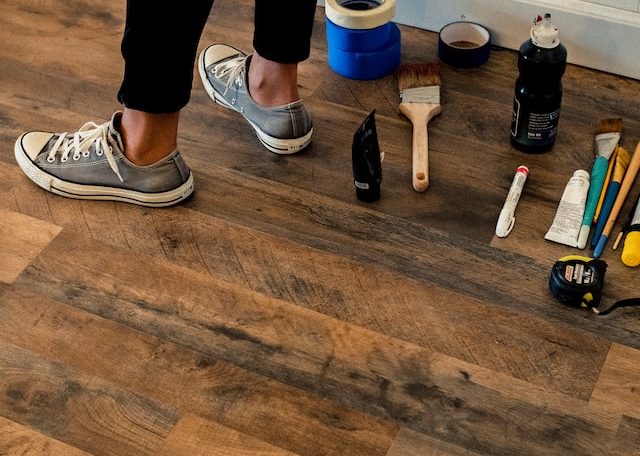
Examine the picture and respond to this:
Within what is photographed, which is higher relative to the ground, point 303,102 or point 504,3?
point 504,3

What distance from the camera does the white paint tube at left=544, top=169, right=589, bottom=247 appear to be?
1494 millimetres

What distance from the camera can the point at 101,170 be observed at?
1.60 metres

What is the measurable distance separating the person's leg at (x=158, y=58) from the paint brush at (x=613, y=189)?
27.4 inches

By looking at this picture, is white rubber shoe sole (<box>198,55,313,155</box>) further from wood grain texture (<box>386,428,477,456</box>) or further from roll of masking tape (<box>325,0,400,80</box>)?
wood grain texture (<box>386,428,477,456</box>)

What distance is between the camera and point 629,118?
5.64ft

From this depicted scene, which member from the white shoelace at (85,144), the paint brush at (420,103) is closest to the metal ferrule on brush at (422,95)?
the paint brush at (420,103)

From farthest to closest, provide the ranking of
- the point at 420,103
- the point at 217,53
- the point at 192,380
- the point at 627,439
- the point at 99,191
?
the point at 217,53 < the point at 420,103 < the point at 99,191 < the point at 192,380 < the point at 627,439

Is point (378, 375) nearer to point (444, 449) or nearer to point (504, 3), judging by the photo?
point (444, 449)

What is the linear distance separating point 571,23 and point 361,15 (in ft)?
1.35

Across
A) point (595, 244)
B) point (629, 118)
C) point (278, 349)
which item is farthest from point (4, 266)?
point (629, 118)

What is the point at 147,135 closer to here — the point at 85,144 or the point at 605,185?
the point at 85,144

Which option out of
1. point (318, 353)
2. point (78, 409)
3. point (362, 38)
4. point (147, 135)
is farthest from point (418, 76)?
point (78, 409)

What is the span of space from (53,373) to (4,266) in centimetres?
26

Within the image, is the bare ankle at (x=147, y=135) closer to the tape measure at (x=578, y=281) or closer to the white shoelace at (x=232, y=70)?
the white shoelace at (x=232, y=70)
